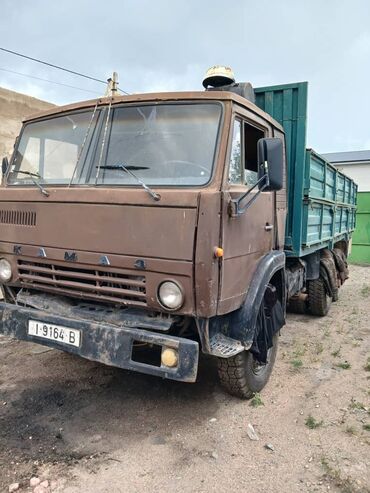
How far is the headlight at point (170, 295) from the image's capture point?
2.73 m

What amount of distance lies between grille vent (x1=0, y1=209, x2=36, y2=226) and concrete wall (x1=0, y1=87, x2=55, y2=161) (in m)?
5.78

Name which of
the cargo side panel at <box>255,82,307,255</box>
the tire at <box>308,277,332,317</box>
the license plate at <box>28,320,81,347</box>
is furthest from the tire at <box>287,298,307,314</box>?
the license plate at <box>28,320,81,347</box>

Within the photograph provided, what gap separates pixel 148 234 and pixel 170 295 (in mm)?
409

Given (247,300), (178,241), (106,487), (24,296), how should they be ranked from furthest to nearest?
(24,296) → (247,300) → (178,241) → (106,487)

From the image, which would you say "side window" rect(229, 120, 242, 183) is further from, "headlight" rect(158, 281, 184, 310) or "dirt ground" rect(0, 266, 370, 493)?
"dirt ground" rect(0, 266, 370, 493)

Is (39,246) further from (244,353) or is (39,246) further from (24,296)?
(244,353)

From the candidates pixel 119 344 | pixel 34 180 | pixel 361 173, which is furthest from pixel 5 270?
pixel 361 173

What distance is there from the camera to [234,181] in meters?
3.06

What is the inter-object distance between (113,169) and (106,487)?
6.64 ft

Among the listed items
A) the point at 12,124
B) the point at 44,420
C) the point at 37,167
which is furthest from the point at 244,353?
the point at 12,124

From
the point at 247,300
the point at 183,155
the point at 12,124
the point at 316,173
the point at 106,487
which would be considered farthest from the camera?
the point at 12,124

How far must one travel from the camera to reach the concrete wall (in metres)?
8.69

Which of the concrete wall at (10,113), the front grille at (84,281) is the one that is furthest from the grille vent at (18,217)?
the concrete wall at (10,113)

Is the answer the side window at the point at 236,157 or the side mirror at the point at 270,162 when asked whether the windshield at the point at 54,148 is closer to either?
the side window at the point at 236,157
